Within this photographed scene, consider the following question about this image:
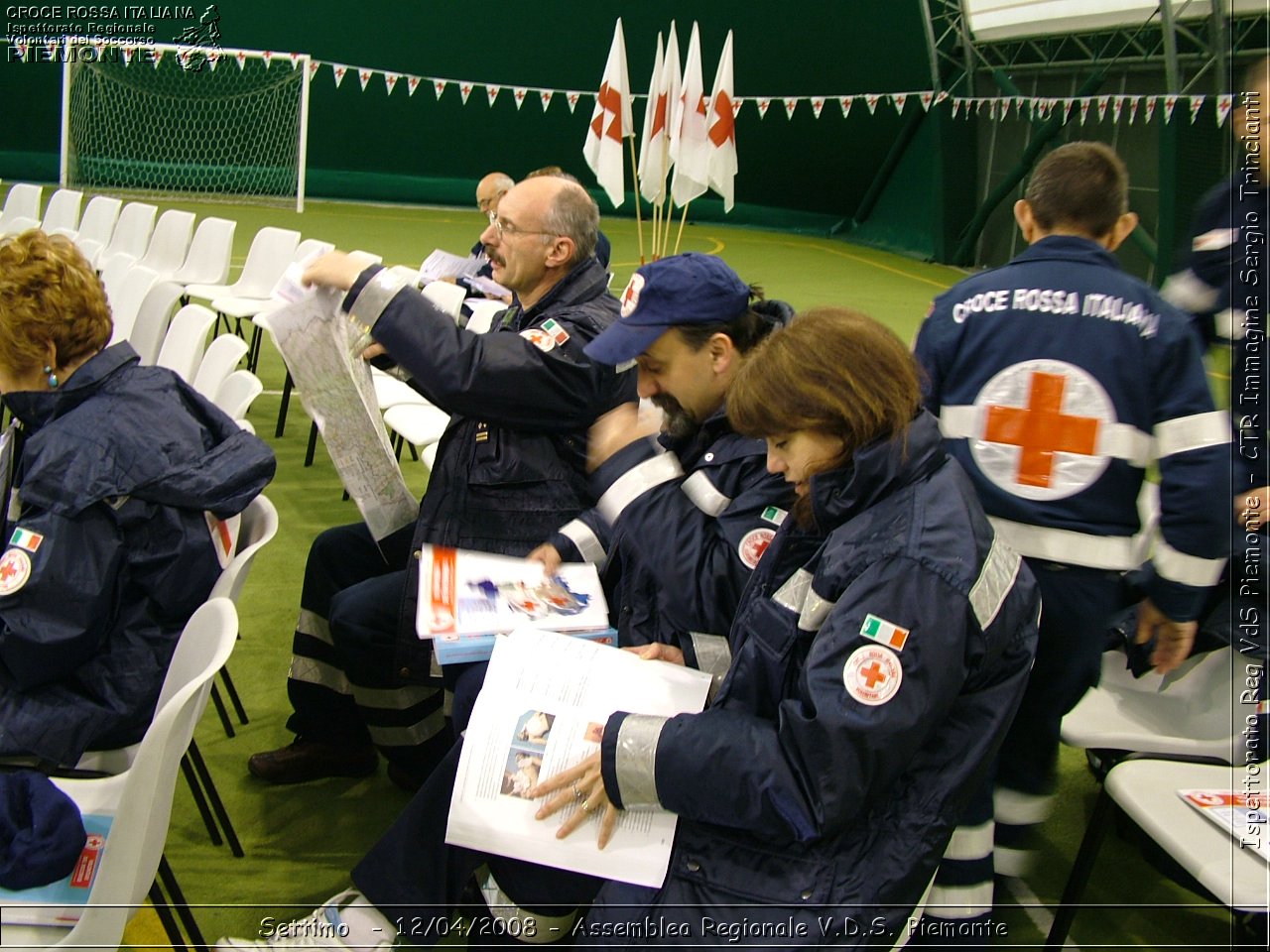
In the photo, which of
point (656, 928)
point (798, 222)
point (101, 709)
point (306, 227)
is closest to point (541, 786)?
point (656, 928)

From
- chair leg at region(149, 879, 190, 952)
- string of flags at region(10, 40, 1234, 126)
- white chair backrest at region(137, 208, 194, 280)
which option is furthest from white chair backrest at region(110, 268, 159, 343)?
string of flags at region(10, 40, 1234, 126)

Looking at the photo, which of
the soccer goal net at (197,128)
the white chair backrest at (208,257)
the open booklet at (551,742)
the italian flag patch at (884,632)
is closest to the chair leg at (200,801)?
the open booklet at (551,742)

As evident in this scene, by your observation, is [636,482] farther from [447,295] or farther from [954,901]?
[447,295]

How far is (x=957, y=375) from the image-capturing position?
7.93 feet

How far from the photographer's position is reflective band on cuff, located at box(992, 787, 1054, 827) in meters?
2.38

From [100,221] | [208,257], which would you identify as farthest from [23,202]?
[208,257]

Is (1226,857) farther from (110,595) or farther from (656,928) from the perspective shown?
(110,595)

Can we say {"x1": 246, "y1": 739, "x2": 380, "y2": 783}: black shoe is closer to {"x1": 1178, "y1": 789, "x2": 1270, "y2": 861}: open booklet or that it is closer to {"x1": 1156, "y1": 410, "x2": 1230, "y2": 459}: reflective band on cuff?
{"x1": 1178, "y1": 789, "x2": 1270, "y2": 861}: open booklet

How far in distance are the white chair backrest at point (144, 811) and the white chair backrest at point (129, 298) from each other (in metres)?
3.76

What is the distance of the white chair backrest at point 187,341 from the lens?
13.3ft

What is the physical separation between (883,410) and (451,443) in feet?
3.97

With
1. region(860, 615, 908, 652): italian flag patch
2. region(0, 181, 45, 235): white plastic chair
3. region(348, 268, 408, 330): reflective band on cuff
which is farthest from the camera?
region(0, 181, 45, 235): white plastic chair

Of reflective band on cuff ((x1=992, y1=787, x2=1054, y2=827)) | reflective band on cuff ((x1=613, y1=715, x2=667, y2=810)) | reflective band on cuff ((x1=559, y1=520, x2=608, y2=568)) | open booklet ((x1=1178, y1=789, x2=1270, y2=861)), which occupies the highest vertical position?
reflective band on cuff ((x1=559, y1=520, x2=608, y2=568))

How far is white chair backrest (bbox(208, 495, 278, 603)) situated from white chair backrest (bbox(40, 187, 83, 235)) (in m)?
6.88
